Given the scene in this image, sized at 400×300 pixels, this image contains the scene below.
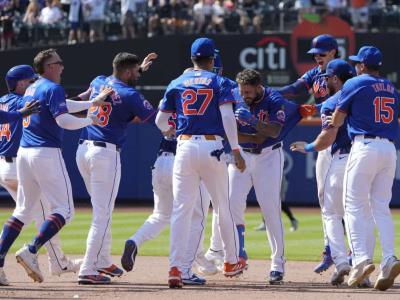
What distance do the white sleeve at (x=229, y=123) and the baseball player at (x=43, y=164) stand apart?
4.10ft

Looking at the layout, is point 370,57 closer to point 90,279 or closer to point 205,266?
point 205,266

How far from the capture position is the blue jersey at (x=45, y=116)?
9.21 meters

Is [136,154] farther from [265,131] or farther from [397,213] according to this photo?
[265,131]

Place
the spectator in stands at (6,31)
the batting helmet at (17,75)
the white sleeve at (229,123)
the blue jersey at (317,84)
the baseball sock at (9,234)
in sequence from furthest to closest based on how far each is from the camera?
the spectator in stands at (6,31) → the blue jersey at (317,84) → the batting helmet at (17,75) → the baseball sock at (9,234) → the white sleeve at (229,123)

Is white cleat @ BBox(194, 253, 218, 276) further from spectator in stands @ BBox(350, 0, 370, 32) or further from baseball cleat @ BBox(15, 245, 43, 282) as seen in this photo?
spectator in stands @ BBox(350, 0, 370, 32)

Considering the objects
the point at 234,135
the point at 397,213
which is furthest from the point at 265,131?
the point at 397,213

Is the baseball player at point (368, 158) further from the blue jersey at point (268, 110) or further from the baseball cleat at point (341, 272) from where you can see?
the blue jersey at point (268, 110)

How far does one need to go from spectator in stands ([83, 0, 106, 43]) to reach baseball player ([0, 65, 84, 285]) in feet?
46.2

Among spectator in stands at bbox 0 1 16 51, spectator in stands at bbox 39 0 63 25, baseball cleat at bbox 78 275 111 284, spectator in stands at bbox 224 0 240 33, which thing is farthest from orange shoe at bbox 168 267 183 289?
spectator in stands at bbox 39 0 63 25

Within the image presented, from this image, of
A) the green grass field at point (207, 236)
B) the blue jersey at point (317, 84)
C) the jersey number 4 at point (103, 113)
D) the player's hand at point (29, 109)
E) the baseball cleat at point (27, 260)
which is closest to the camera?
the player's hand at point (29, 109)

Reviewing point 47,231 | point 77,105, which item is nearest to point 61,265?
point 47,231

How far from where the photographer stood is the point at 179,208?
9102mm

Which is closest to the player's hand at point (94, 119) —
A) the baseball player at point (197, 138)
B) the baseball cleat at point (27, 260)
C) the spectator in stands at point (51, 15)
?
the baseball player at point (197, 138)

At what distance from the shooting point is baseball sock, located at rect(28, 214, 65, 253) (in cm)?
917
